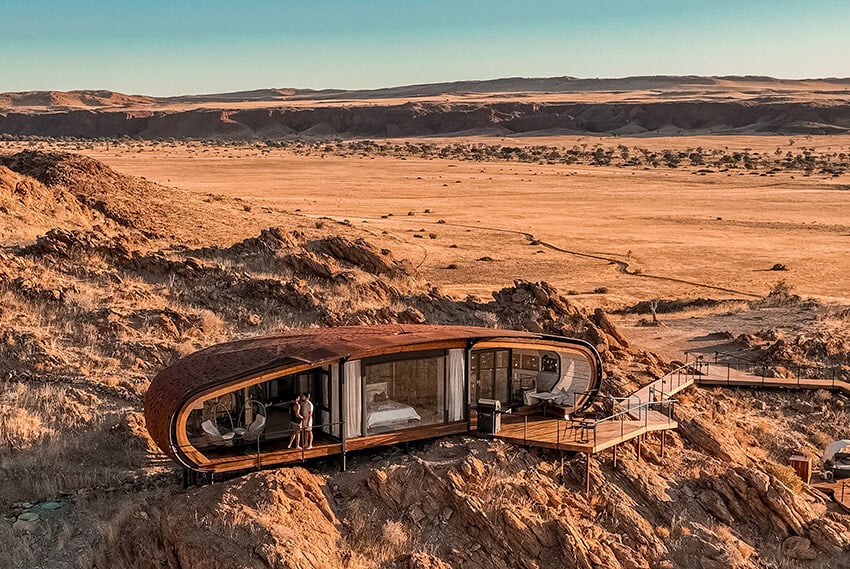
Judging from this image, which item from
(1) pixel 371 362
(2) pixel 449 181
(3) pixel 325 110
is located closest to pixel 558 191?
(2) pixel 449 181

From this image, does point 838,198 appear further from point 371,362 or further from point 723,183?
point 371,362

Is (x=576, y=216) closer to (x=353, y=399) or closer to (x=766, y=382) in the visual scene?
(x=766, y=382)

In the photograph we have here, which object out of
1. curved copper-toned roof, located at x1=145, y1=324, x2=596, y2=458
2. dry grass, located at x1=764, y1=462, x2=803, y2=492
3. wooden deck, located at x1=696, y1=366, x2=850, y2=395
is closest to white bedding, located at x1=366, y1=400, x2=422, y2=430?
curved copper-toned roof, located at x1=145, y1=324, x2=596, y2=458

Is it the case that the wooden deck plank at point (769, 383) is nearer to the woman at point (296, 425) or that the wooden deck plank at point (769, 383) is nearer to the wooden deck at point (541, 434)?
the wooden deck at point (541, 434)

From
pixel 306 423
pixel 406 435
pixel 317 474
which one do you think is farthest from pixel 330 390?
pixel 406 435

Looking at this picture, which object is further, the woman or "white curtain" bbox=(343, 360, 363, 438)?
"white curtain" bbox=(343, 360, 363, 438)

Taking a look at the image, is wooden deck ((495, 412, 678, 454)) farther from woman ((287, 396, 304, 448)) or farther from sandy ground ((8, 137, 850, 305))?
sandy ground ((8, 137, 850, 305))
